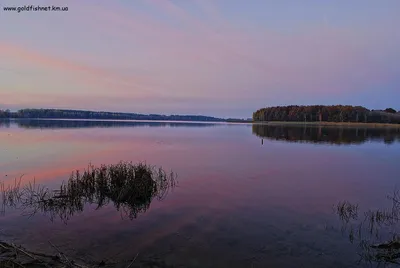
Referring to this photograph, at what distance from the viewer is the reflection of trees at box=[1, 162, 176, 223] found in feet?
35.8

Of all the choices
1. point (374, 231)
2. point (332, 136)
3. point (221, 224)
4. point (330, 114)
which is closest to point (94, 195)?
point (221, 224)

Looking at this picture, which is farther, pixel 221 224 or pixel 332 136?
pixel 332 136

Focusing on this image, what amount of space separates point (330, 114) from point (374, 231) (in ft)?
513

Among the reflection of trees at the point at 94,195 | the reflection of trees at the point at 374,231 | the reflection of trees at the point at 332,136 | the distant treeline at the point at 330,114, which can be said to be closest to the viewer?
Answer: the reflection of trees at the point at 374,231

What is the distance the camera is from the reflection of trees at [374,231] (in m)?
Result: 7.50

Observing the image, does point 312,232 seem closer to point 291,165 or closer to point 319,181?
point 319,181

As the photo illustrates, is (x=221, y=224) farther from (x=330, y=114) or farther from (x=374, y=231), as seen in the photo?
(x=330, y=114)

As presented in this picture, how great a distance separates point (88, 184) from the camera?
13.1m

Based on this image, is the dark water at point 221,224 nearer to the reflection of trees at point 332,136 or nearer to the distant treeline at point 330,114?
the reflection of trees at point 332,136

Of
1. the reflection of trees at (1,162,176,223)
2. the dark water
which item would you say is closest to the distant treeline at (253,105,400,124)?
the dark water

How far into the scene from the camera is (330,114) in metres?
153

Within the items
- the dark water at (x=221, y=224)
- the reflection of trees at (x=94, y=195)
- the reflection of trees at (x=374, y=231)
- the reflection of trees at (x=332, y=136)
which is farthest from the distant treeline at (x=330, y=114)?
the reflection of trees at (x=94, y=195)

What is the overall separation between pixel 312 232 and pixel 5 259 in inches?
323

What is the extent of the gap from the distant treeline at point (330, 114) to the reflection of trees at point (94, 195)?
5767 inches
